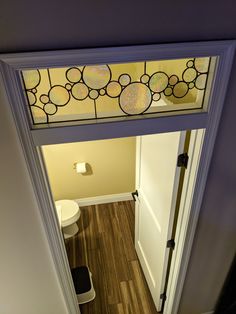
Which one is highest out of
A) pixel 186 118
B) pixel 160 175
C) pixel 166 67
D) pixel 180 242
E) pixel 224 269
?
pixel 166 67

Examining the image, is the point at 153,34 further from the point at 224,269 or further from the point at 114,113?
the point at 224,269

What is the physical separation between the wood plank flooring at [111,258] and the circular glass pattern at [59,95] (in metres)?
2.22

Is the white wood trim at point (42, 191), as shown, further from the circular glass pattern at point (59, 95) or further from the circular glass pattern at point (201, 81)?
the circular glass pattern at point (201, 81)

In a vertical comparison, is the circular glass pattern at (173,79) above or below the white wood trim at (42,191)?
above

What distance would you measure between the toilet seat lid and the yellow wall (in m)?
0.30

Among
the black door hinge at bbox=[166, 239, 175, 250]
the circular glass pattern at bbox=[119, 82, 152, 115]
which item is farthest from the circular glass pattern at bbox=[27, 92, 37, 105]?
the black door hinge at bbox=[166, 239, 175, 250]

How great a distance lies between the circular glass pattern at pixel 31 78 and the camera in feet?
3.16

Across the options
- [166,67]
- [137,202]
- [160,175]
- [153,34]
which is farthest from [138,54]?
[137,202]

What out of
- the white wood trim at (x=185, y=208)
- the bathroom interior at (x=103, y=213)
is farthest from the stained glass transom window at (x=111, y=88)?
the bathroom interior at (x=103, y=213)

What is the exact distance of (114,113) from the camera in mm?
1126

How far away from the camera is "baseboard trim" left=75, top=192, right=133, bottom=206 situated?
3555 mm

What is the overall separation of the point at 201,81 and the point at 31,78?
0.76 meters

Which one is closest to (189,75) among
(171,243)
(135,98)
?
(135,98)

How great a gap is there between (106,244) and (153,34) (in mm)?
2634
